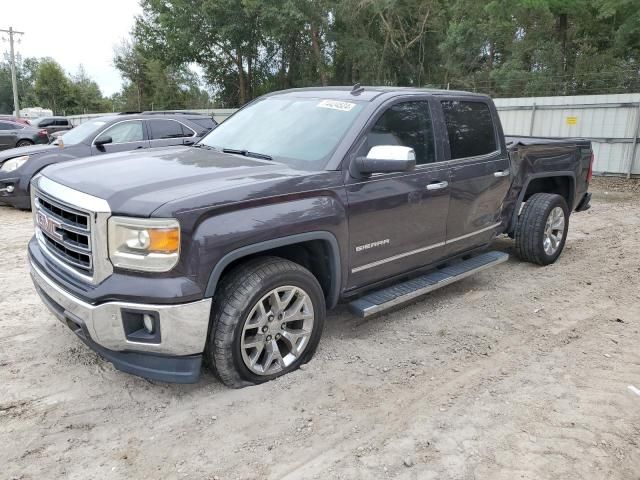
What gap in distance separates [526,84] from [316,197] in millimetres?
17785

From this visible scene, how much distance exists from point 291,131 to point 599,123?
1192 cm

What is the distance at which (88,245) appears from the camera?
9.48 feet

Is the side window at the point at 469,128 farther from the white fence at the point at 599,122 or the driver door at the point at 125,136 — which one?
the white fence at the point at 599,122

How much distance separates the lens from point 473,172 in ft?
15.0

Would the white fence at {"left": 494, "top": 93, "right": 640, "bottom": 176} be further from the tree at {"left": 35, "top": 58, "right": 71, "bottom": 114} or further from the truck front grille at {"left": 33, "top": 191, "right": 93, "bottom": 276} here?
the tree at {"left": 35, "top": 58, "right": 71, "bottom": 114}

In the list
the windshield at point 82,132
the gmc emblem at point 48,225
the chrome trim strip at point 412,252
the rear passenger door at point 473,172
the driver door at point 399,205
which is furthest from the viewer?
the windshield at point 82,132

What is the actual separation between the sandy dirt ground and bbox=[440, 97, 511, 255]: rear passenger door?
75cm

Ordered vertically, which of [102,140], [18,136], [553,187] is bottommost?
[18,136]

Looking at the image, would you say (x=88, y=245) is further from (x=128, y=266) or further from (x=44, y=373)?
(x=44, y=373)

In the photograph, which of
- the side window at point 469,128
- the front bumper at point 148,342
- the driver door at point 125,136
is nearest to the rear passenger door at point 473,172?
the side window at point 469,128

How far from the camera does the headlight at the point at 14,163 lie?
877cm

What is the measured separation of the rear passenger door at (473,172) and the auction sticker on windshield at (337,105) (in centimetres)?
97

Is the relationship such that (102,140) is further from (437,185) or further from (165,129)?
(437,185)

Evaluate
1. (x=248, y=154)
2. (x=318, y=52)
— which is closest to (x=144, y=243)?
(x=248, y=154)
